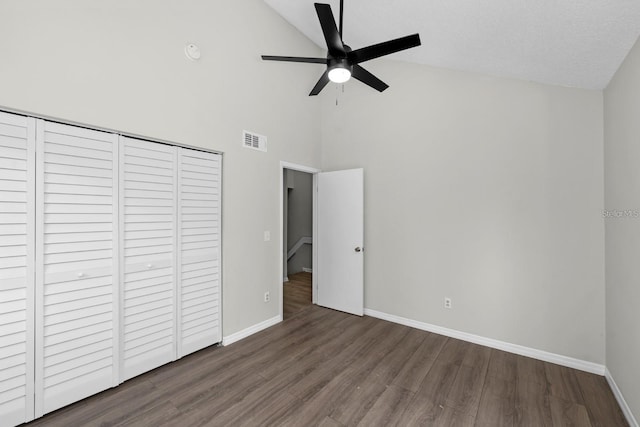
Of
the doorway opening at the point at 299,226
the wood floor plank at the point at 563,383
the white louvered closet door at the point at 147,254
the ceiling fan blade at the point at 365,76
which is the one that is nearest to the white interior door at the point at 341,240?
the ceiling fan blade at the point at 365,76

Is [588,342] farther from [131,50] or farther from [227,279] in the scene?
[131,50]

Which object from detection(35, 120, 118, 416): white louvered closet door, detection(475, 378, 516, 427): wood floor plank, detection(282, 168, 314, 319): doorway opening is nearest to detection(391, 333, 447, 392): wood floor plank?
detection(475, 378, 516, 427): wood floor plank

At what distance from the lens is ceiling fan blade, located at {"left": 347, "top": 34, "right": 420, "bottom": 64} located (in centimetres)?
172

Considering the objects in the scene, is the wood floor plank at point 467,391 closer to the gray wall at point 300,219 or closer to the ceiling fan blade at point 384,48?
the ceiling fan blade at point 384,48

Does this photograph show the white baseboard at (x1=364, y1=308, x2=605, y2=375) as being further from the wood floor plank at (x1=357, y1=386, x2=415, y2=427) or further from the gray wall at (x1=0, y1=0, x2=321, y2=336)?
the gray wall at (x1=0, y1=0, x2=321, y2=336)

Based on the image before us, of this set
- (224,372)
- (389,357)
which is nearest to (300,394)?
(224,372)

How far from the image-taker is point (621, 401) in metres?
2.00

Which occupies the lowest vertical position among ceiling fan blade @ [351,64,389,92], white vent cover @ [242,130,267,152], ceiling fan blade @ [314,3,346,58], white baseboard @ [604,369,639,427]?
white baseboard @ [604,369,639,427]

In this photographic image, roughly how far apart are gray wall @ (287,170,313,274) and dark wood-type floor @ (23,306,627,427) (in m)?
3.51

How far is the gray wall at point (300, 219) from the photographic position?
6.41 metres

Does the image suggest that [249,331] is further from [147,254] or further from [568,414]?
[568,414]

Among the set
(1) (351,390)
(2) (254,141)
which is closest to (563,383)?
(1) (351,390)

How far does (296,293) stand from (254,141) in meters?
2.75

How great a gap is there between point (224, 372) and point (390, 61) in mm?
3975
